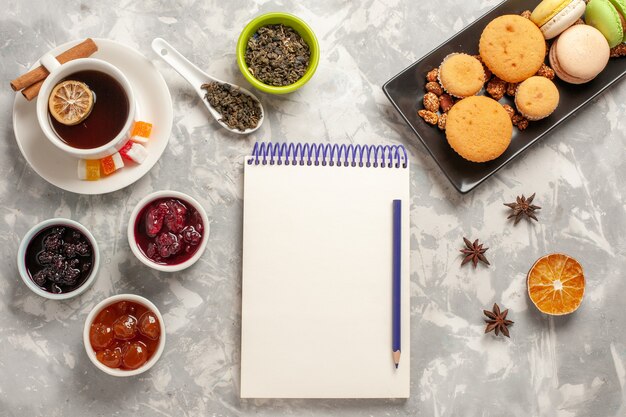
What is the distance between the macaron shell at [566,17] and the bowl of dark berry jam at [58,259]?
1111 mm

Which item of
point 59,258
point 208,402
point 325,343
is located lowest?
point 208,402

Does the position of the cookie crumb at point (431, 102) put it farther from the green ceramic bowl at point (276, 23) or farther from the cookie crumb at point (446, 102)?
the green ceramic bowl at point (276, 23)

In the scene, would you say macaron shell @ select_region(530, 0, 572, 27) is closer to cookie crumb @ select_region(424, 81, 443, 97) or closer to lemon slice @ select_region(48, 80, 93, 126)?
cookie crumb @ select_region(424, 81, 443, 97)

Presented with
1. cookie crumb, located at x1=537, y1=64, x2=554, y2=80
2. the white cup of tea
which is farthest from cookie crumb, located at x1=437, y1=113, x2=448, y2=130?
the white cup of tea

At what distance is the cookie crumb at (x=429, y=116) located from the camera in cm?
140

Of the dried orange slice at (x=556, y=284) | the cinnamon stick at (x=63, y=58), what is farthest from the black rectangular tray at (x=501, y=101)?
the cinnamon stick at (x=63, y=58)

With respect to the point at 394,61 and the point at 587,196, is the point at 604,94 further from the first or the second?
the point at 394,61

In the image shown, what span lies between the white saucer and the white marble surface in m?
0.11

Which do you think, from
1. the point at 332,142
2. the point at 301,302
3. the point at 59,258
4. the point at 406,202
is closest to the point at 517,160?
the point at 406,202

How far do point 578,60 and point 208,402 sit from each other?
113cm

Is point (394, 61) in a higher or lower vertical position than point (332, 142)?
higher

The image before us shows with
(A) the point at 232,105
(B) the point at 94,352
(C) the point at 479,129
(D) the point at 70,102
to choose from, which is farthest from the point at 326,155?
(B) the point at 94,352

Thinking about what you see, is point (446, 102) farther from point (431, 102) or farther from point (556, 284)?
point (556, 284)

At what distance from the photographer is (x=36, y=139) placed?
1276 millimetres
